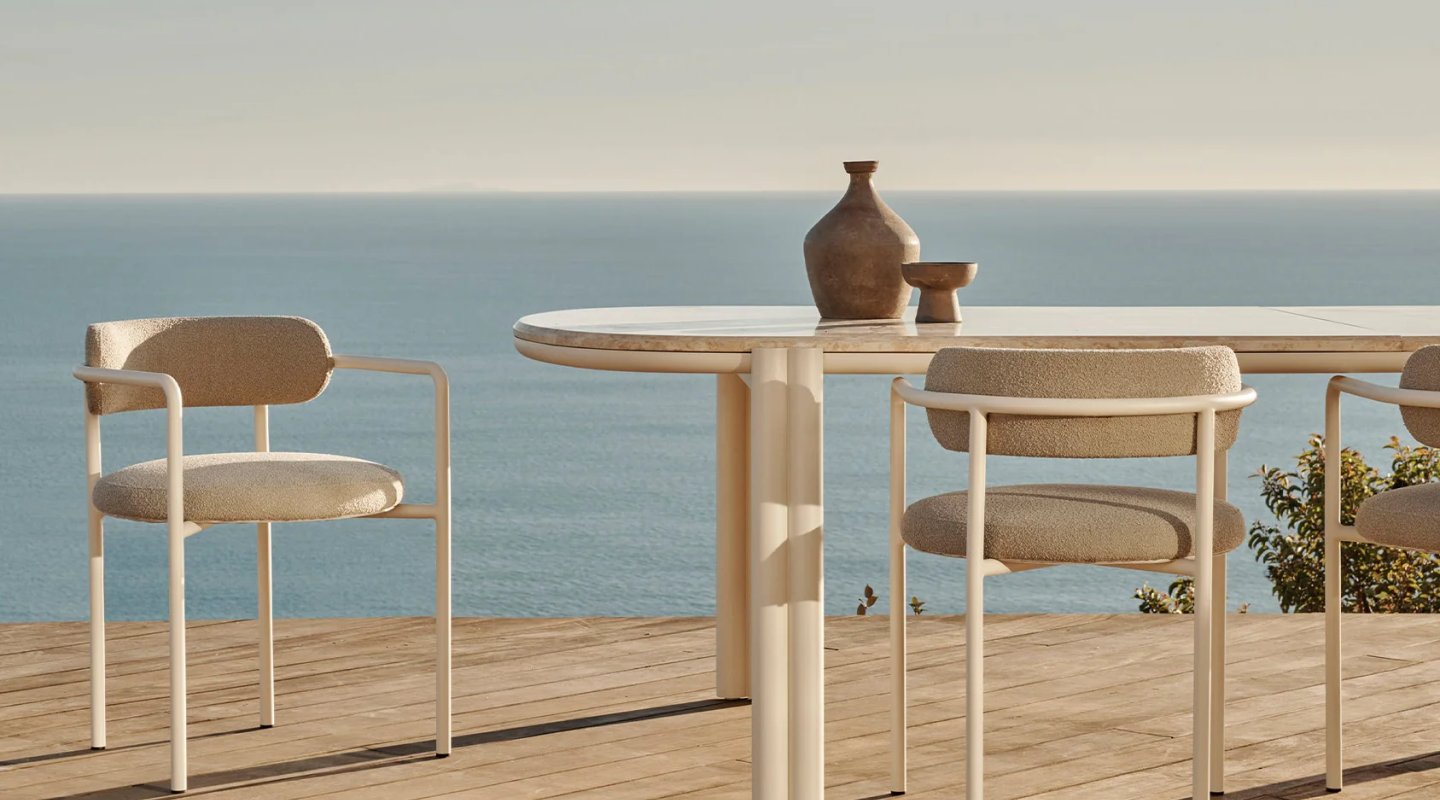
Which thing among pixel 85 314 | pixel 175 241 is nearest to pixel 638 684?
pixel 85 314

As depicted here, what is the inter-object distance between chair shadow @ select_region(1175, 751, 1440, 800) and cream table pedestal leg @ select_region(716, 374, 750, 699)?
89 centimetres

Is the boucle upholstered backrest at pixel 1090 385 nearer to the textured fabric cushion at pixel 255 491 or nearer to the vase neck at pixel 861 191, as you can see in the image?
the vase neck at pixel 861 191

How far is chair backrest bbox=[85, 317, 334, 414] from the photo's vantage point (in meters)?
2.94

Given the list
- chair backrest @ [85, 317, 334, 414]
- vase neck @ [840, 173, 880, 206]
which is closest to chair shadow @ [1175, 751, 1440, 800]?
vase neck @ [840, 173, 880, 206]

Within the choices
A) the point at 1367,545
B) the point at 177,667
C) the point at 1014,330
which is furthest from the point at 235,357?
the point at 1367,545

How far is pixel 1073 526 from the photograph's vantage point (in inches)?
86.4

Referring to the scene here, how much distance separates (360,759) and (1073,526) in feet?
4.23

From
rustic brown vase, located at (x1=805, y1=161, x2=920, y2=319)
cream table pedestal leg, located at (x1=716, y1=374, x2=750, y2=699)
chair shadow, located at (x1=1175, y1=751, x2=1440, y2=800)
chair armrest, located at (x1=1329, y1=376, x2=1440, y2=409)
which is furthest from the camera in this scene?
cream table pedestal leg, located at (x1=716, y1=374, x2=750, y2=699)

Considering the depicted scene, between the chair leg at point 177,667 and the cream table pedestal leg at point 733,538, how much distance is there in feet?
3.12

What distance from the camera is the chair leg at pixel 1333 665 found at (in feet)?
8.36

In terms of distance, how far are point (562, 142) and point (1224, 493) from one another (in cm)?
5721

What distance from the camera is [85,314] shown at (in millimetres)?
75250

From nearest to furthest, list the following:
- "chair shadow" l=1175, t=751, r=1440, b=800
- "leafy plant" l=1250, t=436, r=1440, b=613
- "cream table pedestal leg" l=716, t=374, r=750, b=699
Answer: "chair shadow" l=1175, t=751, r=1440, b=800
"cream table pedestal leg" l=716, t=374, r=750, b=699
"leafy plant" l=1250, t=436, r=1440, b=613

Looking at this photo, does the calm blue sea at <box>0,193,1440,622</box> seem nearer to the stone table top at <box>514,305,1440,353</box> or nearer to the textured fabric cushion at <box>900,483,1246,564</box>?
the stone table top at <box>514,305,1440,353</box>
